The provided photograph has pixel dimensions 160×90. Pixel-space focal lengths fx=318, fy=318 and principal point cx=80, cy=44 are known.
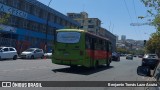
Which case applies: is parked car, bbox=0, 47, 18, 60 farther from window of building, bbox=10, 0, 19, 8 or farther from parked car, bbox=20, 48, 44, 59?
window of building, bbox=10, 0, 19, 8

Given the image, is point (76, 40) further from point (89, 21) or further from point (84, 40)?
point (89, 21)

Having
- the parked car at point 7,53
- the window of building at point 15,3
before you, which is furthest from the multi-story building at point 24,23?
the parked car at point 7,53

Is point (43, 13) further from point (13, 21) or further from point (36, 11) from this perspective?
point (13, 21)

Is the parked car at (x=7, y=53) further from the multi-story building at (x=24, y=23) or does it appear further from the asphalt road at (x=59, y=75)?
the asphalt road at (x=59, y=75)

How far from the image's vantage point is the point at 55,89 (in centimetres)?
1117

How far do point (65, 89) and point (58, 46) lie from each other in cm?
1042

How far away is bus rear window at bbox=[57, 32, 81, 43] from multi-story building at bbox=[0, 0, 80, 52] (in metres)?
25.8

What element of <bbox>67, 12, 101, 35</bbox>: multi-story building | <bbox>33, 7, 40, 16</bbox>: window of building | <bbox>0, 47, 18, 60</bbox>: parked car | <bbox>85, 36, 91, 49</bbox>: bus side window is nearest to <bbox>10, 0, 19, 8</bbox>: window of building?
<bbox>33, 7, 40, 16</bbox>: window of building

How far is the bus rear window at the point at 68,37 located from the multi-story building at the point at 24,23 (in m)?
25.8

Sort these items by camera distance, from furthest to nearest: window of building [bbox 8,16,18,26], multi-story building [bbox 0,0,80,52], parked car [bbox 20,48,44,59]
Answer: window of building [bbox 8,16,18,26] → multi-story building [bbox 0,0,80,52] → parked car [bbox 20,48,44,59]

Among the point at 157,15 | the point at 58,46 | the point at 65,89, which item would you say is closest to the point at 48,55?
the point at 157,15

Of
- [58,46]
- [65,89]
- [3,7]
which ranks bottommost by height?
[65,89]

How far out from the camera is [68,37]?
69.9ft

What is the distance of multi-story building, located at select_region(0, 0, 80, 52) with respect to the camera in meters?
53.3
